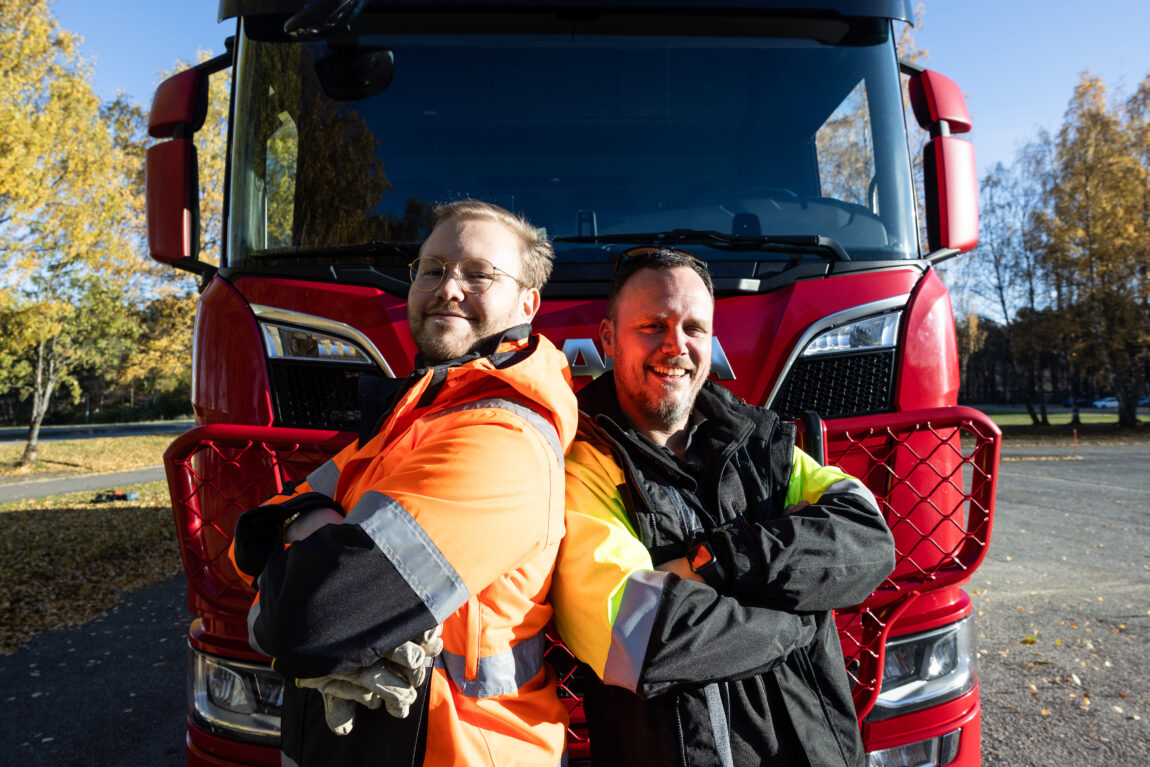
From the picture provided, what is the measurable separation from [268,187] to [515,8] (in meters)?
1.07

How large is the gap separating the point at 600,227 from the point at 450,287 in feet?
2.96

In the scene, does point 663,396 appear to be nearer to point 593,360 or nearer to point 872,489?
point 593,360

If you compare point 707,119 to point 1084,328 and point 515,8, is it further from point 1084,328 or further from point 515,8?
point 1084,328

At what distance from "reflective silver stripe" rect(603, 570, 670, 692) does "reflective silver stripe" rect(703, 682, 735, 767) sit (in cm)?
20

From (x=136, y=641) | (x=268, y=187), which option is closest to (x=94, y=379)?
(x=136, y=641)

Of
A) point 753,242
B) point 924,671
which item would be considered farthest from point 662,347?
point 924,671

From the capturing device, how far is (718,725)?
1.57 metres

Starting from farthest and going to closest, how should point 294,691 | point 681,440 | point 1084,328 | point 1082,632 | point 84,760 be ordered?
point 1084,328, point 1082,632, point 84,760, point 681,440, point 294,691

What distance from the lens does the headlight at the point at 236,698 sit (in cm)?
216

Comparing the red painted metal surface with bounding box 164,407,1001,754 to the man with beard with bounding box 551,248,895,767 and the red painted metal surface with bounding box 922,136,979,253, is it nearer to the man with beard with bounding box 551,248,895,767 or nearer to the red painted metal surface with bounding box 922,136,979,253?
the man with beard with bounding box 551,248,895,767

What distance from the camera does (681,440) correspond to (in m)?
2.01

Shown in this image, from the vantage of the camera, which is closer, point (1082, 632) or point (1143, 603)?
point (1082, 632)

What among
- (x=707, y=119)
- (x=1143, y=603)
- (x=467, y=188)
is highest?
(x=707, y=119)

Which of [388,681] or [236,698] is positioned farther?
[236,698]
